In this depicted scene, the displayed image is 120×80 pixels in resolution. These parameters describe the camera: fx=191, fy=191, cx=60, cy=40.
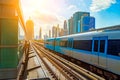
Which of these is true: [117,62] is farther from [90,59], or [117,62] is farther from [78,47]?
[78,47]

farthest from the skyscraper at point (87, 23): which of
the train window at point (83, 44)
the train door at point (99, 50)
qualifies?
the train door at point (99, 50)

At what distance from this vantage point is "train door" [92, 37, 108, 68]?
12.1m

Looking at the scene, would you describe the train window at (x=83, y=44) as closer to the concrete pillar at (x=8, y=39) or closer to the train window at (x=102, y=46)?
the train window at (x=102, y=46)

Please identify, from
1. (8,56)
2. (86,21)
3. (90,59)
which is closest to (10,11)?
(8,56)

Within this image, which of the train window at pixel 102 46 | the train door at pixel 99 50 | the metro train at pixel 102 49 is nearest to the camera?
the metro train at pixel 102 49

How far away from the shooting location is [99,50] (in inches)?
509

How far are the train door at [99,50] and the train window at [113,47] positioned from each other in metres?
0.49

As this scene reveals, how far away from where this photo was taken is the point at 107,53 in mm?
11742

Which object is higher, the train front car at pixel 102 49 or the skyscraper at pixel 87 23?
the skyscraper at pixel 87 23

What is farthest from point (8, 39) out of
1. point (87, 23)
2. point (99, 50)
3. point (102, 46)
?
point (87, 23)

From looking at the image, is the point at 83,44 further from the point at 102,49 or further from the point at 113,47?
the point at 113,47

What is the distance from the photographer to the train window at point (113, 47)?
419 inches

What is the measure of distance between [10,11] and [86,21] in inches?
4661

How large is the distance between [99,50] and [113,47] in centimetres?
192
